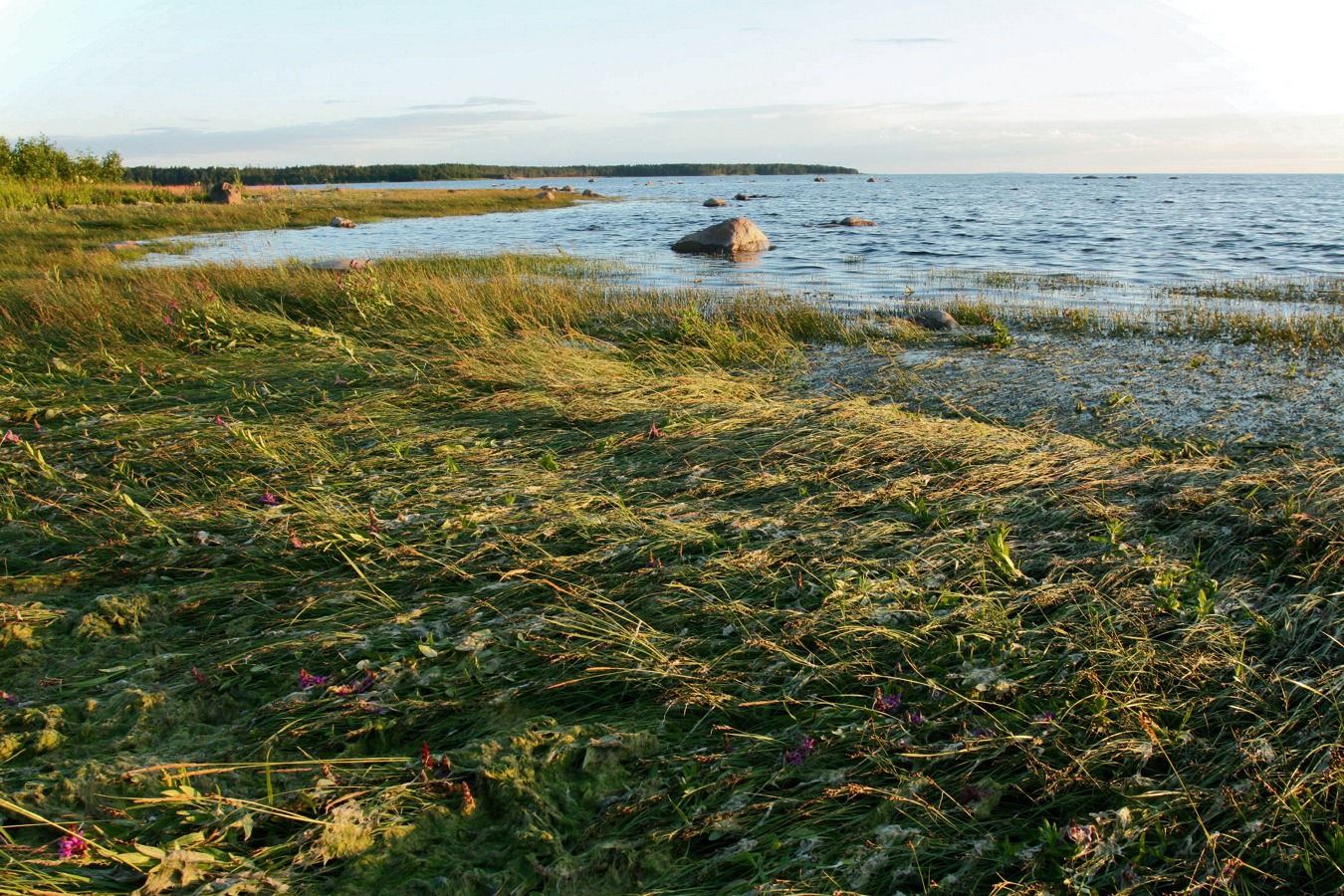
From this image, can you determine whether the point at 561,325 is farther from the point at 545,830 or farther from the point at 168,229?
the point at 168,229

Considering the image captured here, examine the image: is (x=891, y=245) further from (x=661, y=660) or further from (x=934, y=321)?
(x=661, y=660)

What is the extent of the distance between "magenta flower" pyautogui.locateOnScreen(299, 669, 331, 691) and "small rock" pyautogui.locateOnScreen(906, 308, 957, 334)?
1094cm

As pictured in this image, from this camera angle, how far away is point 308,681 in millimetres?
2840

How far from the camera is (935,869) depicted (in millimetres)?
2145

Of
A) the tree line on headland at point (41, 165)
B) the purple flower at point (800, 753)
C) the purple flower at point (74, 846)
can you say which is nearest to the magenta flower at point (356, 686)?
the purple flower at point (74, 846)

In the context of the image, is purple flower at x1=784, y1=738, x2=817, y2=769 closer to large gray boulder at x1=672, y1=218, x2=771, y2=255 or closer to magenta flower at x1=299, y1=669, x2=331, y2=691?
magenta flower at x1=299, y1=669, x2=331, y2=691

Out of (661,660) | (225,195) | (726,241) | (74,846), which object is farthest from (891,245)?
(225,195)

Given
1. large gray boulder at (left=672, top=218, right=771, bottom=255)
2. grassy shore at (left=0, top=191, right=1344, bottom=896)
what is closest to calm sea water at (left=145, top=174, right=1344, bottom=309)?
large gray boulder at (left=672, top=218, right=771, bottom=255)

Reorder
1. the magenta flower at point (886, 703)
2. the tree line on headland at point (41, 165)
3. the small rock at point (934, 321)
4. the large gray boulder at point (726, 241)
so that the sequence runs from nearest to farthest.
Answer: the magenta flower at point (886, 703)
the small rock at point (934, 321)
the large gray boulder at point (726, 241)
the tree line on headland at point (41, 165)

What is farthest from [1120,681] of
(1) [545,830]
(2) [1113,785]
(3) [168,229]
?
(3) [168,229]

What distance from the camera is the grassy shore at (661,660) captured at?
85.4 inches

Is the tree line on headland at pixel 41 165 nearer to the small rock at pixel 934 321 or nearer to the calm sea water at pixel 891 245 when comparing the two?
the calm sea water at pixel 891 245

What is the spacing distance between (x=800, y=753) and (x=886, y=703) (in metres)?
0.36

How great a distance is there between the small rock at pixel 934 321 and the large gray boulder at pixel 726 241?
41.4 ft
